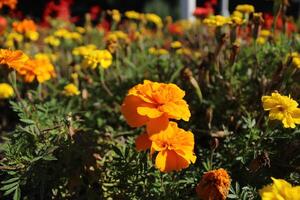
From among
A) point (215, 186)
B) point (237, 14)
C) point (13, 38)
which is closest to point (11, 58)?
point (215, 186)

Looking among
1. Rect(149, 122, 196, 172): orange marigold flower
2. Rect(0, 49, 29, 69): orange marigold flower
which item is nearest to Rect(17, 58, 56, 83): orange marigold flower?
Rect(0, 49, 29, 69): orange marigold flower

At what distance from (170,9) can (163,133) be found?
7011 millimetres

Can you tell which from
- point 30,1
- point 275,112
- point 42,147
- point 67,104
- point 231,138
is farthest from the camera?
point 30,1

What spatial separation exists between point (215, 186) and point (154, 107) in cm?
28

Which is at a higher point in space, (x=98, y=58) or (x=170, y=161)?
(x=98, y=58)

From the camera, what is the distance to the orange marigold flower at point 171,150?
143 centimetres

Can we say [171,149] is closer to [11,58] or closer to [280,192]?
[280,192]

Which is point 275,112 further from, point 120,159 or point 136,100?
point 120,159

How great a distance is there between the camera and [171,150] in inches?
57.3

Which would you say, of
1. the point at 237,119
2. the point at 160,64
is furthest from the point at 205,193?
the point at 160,64

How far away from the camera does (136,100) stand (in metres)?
1.46

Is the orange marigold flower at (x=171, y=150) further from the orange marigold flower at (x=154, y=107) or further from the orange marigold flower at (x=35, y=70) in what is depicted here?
the orange marigold flower at (x=35, y=70)

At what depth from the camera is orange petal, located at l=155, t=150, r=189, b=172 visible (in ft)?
4.72

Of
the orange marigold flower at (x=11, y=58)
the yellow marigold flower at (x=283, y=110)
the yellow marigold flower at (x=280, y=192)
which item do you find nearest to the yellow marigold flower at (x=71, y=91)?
the orange marigold flower at (x=11, y=58)
